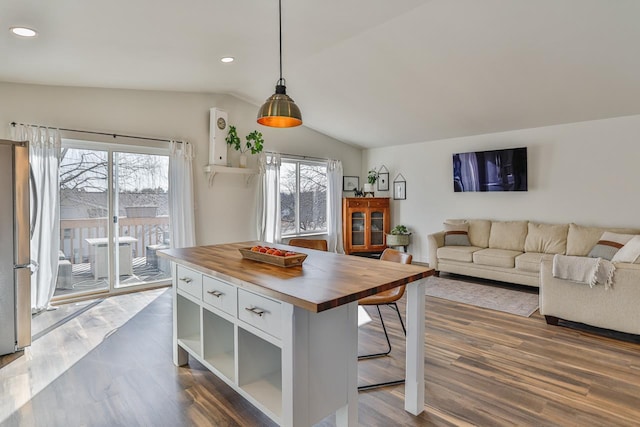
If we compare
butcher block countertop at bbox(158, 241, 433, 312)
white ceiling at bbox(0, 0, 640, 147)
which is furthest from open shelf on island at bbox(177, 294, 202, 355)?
white ceiling at bbox(0, 0, 640, 147)

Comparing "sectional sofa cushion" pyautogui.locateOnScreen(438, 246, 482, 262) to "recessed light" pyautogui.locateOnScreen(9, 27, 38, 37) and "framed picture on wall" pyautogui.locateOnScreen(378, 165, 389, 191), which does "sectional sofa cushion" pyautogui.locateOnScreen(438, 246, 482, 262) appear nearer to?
"framed picture on wall" pyautogui.locateOnScreen(378, 165, 389, 191)

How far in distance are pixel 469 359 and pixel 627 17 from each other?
298 centimetres

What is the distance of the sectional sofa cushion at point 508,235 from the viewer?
523 cm

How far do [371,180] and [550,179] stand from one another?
3052 millimetres

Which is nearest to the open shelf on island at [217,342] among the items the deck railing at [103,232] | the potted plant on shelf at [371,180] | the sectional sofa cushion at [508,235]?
the deck railing at [103,232]

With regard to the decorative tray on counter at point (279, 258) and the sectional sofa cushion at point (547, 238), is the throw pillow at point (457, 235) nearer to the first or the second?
the sectional sofa cushion at point (547, 238)

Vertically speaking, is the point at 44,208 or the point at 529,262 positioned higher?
the point at 44,208

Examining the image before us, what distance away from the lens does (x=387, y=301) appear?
8.58 feet

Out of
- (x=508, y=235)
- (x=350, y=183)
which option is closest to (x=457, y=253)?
(x=508, y=235)

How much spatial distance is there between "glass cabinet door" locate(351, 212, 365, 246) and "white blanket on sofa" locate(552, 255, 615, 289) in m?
3.87

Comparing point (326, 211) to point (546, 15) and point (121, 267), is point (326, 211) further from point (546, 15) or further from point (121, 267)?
point (546, 15)

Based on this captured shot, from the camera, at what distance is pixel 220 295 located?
207 centimetres

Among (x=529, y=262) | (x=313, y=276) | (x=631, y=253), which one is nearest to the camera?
(x=313, y=276)

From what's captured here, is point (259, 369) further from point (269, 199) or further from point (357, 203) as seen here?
point (357, 203)
